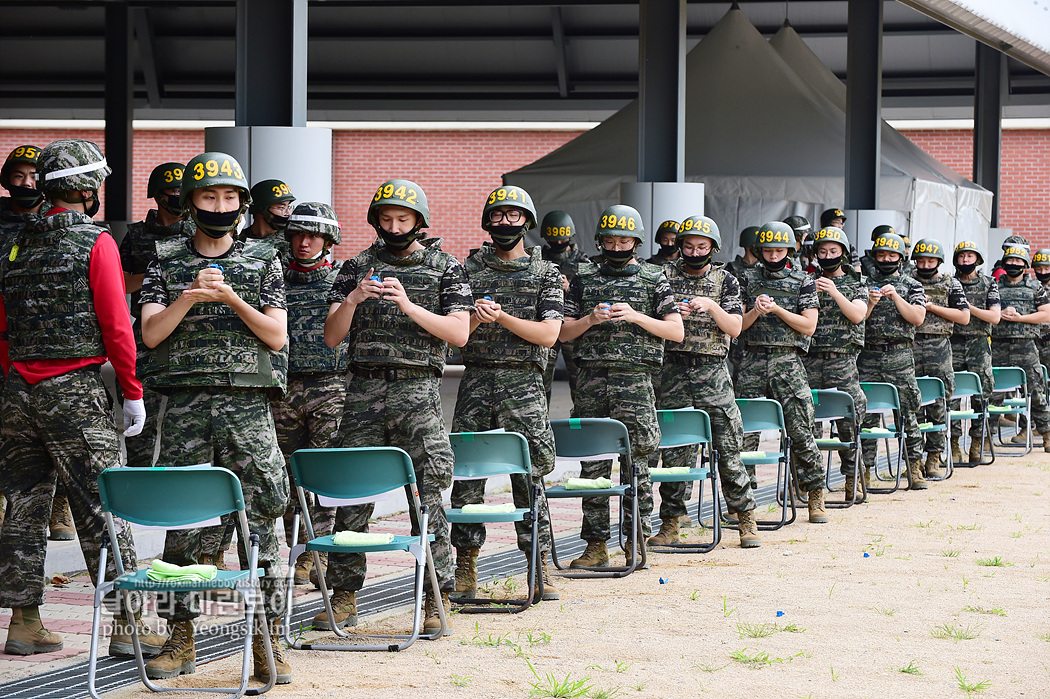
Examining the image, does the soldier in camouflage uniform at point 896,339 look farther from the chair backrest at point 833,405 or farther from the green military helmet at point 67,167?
the green military helmet at point 67,167

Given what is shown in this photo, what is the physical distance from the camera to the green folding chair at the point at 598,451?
23.1 ft

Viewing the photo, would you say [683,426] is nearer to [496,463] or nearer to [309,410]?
[496,463]

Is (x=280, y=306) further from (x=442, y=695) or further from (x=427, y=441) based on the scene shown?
(x=442, y=695)

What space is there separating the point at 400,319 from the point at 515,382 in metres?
1.12

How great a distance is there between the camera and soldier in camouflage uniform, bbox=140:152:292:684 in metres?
4.90

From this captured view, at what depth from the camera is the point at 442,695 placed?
4750 millimetres

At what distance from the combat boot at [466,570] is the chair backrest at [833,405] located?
4.28m

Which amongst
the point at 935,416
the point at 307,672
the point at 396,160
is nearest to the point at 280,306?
the point at 307,672

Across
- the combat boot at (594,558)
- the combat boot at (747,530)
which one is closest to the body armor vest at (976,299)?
the combat boot at (747,530)

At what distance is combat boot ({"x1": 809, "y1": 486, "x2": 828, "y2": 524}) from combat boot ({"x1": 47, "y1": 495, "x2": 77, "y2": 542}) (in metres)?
5.17

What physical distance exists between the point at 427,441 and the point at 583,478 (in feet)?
7.31

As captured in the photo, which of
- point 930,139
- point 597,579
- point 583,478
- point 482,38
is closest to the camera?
point 597,579

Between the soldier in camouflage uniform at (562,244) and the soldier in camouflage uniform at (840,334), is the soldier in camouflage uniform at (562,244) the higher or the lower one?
the higher one

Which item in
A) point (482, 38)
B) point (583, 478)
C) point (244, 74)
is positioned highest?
point (482, 38)
